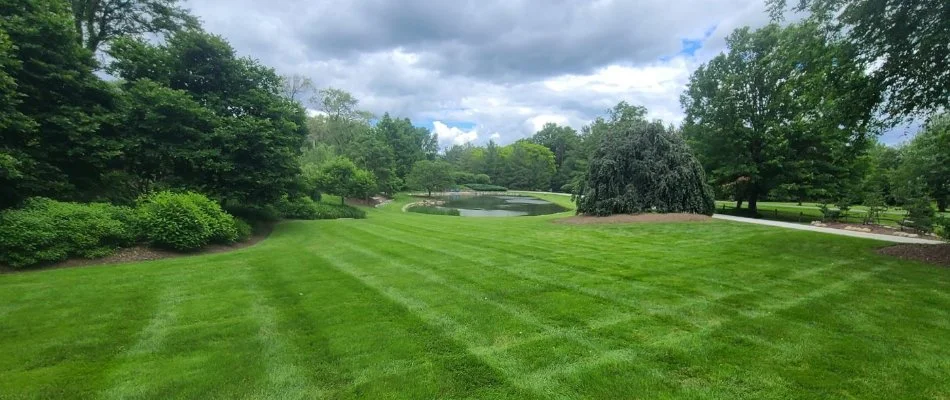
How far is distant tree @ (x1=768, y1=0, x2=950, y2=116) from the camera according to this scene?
6.99 meters

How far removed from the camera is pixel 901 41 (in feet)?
24.2

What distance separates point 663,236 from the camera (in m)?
11.2

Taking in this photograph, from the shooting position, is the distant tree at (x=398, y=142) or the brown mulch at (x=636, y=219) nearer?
the brown mulch at (x=636, y=219)

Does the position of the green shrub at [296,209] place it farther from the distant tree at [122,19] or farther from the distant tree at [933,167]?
the distant tree at [933,167]

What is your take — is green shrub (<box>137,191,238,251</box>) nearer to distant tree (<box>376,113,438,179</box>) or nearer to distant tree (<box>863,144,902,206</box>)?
distant tree (<box>863,144,902,206</box>)

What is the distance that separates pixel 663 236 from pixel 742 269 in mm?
4572

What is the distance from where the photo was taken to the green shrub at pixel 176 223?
8844 millimetres

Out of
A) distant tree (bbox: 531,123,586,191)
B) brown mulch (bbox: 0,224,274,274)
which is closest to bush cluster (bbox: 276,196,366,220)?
brown mulch (bbox: 0,224,274,274)

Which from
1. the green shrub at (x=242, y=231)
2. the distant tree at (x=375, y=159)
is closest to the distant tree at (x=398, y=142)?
the distant tree at (x=375, y=159)

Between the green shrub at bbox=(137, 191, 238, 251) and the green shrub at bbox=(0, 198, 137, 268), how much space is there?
11.9 inches

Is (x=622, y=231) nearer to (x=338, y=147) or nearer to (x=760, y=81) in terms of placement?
(x=760, y=81)

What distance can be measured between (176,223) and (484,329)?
848 cm

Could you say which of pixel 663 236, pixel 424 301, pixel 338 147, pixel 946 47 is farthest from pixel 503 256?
pixel 338 147

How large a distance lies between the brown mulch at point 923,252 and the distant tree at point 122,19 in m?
23.9
